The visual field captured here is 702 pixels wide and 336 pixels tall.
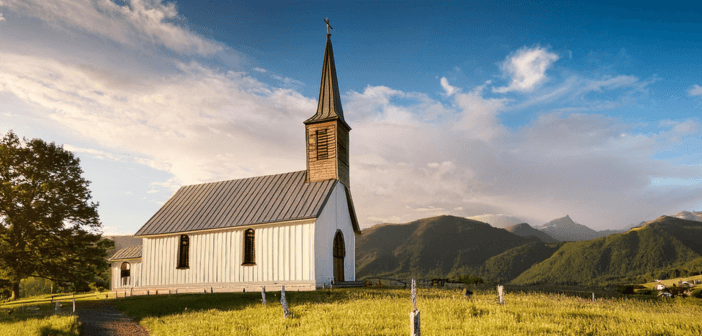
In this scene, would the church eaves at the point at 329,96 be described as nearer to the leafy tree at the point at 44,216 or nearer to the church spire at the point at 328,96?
the church spire at the point at 328,96

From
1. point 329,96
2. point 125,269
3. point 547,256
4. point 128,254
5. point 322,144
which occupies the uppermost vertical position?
point 329,96

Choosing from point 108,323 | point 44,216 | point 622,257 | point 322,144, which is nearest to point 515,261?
point 622,257

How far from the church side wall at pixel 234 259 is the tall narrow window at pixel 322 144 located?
5.65 meters

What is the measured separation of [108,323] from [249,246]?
1051 centimetres

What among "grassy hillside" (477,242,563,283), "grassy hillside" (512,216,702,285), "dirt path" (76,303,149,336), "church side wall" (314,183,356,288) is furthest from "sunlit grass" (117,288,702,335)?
"grassy hillside" (477,242,563,283)

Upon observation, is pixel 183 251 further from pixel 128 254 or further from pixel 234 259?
pixel 128 254

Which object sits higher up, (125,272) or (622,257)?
(125,272)

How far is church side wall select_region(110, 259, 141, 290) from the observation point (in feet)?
105

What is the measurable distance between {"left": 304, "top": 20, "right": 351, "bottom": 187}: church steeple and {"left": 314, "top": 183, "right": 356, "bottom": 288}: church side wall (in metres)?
1.29

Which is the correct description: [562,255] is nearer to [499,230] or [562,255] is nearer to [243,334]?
[499,230]

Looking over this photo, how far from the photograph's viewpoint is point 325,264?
26688 millimetres

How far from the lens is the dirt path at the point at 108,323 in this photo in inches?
627

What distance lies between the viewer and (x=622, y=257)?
411 feet

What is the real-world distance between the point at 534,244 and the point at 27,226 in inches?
6236
